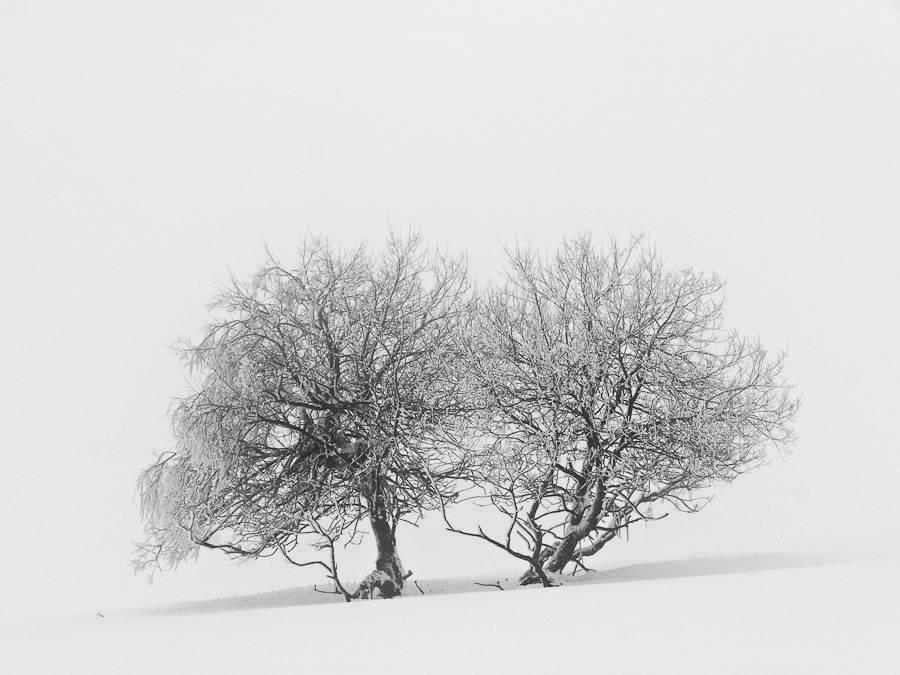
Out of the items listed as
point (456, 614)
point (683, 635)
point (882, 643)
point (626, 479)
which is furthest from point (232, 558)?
point (882, 643)

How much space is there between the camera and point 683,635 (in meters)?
7.68

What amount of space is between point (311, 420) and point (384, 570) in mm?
2358

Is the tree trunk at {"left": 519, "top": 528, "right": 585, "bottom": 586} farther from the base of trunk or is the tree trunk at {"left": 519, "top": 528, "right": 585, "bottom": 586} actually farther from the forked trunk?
the base of trunk

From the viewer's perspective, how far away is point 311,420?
39.3ft

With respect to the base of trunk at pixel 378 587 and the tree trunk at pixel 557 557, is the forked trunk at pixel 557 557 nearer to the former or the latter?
the tree trunk at pixel 557 557

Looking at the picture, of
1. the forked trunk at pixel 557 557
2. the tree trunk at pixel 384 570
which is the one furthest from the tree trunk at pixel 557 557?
the tree trunk at pixel 384 570

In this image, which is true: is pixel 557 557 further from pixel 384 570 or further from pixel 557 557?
pixel 384 570

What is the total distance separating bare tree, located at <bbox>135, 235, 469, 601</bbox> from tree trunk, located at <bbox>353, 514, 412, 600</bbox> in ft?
0.05

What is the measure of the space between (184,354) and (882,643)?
927 cm

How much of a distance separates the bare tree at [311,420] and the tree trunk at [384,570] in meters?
0.02

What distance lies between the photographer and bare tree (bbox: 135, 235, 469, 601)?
38.0 feet

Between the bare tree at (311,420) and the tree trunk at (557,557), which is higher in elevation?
the bare tree at (311,420)

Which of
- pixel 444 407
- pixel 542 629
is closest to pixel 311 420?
pixel 444 407

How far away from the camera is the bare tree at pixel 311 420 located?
38.0 ft
